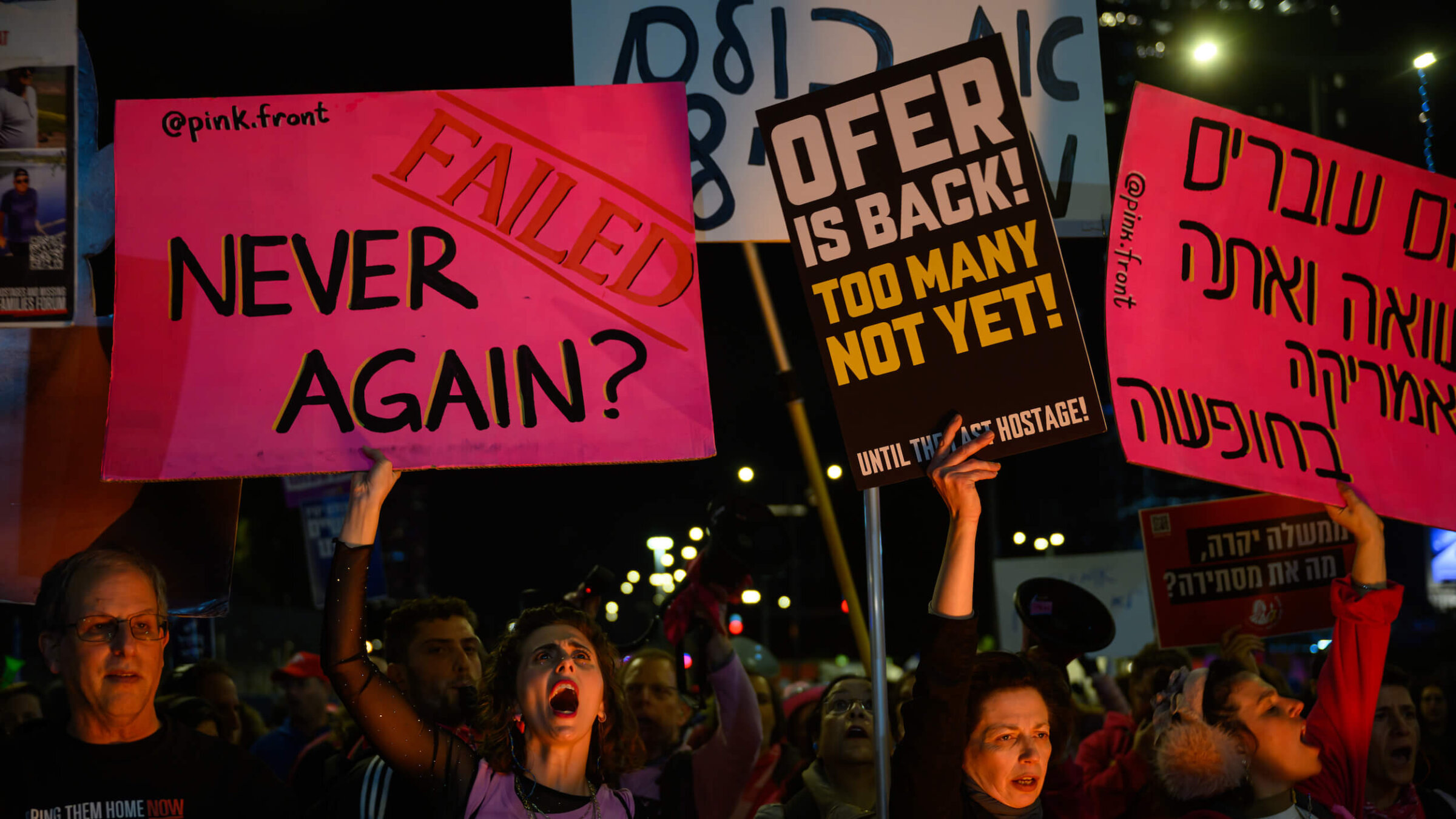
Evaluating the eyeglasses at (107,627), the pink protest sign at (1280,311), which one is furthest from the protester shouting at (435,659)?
the pink protest sign at (1280,311)

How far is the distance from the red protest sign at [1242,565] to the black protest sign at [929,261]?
10.6ft

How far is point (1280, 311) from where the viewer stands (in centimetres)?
382

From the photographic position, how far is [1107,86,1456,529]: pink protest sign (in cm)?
362

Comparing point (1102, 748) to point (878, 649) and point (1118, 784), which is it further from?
point (878, 649)

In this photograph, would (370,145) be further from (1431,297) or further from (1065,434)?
(1431,297)

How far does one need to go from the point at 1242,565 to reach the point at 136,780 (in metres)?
5.21

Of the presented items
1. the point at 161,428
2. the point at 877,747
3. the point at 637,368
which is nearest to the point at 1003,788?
the point at 877,747

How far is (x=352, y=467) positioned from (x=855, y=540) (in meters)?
28.4

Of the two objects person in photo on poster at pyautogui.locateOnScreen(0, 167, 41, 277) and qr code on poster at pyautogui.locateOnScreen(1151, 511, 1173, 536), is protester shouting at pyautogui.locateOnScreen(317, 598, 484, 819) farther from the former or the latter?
qr code on poster at pyautogui.locateOnScreen(1151, 511, 1173, 536)

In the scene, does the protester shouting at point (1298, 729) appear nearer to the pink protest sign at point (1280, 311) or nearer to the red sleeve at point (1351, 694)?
the red sleeve at point (1351, 694)

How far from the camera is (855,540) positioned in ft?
102

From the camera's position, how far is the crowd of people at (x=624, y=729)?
268 centimetres

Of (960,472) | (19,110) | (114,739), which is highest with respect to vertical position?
(19,110)

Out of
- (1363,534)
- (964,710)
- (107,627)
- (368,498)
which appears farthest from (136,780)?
(1363,534)
